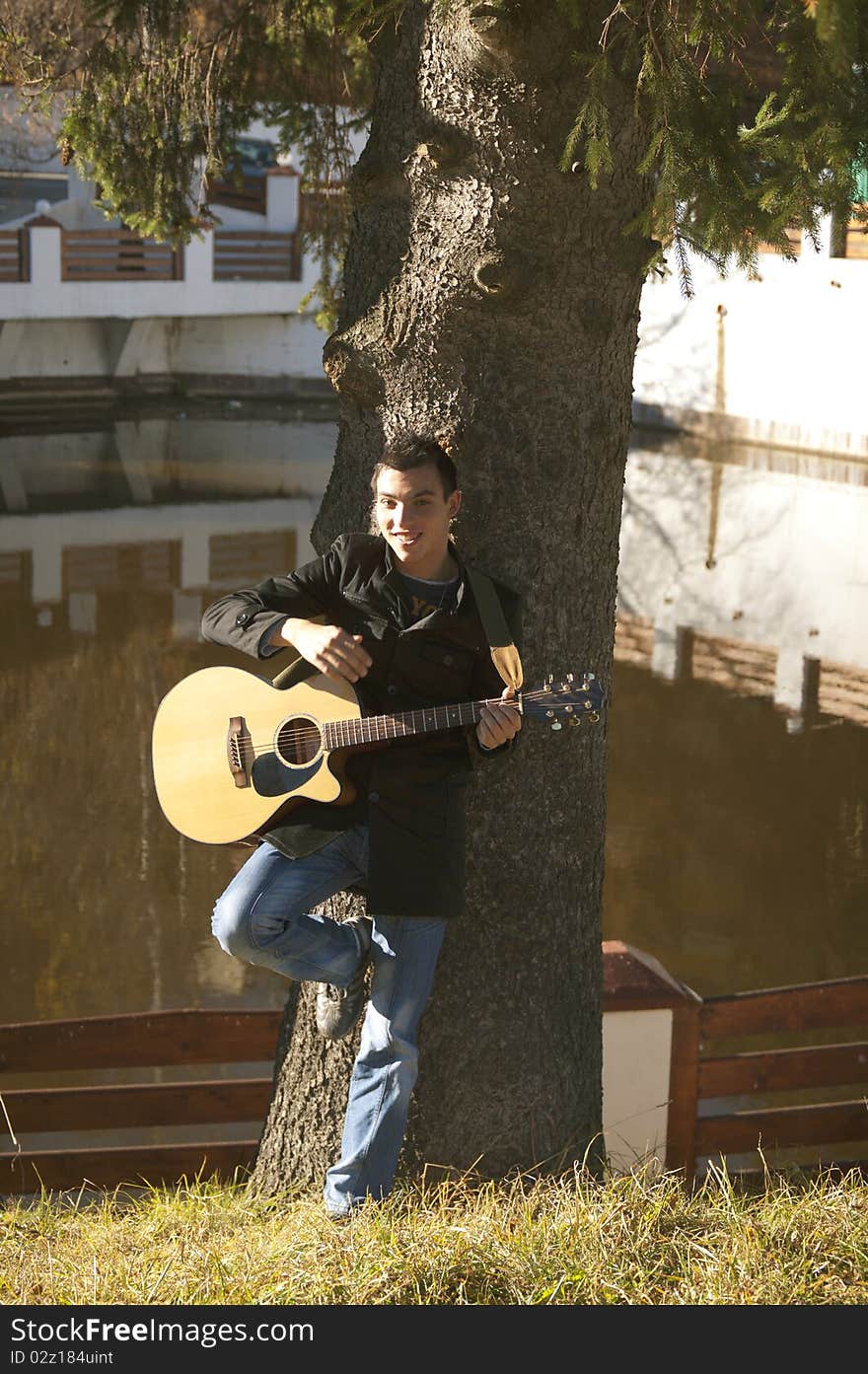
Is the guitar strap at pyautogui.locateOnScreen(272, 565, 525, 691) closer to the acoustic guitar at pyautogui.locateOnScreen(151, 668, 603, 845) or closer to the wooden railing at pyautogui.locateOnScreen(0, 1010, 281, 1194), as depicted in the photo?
the acoustic guitar at pyautogui.locateOnScreen(151, 668, 603, 845)

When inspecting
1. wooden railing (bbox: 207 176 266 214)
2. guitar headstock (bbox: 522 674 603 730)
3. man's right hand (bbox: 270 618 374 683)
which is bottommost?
guitar headstock (bbox: 522 674 603 730)

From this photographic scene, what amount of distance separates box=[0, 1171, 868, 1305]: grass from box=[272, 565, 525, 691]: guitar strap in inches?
49.4

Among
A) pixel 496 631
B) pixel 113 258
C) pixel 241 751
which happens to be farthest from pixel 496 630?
pixel 113 258

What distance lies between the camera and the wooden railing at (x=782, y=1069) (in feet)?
18.7

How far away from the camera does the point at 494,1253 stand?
371 centimetres

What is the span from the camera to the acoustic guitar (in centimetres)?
393

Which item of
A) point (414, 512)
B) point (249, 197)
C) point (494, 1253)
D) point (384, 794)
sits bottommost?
point (494, 1253)

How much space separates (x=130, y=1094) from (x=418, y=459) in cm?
286

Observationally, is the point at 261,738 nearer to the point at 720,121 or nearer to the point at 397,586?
the point at 397,586

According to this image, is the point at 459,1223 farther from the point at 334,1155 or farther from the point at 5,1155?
the point at 5,1155

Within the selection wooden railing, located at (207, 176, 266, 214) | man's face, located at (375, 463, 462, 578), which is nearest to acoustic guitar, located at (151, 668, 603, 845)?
man's face, located at (375, 463, 462, 578)

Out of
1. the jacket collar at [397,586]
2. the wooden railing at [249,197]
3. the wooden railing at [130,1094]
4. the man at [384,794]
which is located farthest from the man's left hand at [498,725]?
the wooden railing at [249,197]

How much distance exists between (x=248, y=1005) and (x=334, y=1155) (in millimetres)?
3796

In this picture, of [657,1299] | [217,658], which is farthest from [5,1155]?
[217,658]
